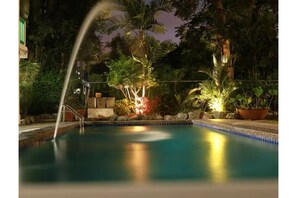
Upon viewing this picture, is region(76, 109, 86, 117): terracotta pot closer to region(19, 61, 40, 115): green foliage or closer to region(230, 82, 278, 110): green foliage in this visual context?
region(19, 61, 40, 115): green foliage

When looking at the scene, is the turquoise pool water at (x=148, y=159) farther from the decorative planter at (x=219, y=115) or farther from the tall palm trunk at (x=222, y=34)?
the tall palm trunk at (x=222, y=34)

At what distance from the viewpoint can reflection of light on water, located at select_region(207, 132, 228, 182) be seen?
4.73 meters

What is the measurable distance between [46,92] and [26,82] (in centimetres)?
189

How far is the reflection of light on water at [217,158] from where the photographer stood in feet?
15.5

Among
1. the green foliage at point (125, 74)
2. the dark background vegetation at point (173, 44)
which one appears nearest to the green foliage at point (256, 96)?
the dark background vegetation at point (173, 44)

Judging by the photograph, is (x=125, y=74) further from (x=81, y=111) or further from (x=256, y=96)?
(x=256, y=96)

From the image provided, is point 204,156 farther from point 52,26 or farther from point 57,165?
point 52,26

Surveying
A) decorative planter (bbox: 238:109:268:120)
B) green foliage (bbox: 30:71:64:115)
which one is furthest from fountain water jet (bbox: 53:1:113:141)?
decorative planter (bbox: 238:109:268:120)

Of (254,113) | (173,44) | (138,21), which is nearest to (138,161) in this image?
(254,113)

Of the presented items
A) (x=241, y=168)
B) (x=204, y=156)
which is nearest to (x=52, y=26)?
(x=204, y=156)

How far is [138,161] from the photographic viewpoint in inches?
237

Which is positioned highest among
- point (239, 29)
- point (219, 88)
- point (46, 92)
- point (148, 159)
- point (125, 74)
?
point (239, 29)

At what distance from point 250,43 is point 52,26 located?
24.8 ft

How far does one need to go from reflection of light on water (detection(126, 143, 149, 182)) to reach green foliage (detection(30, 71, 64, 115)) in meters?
6.82
